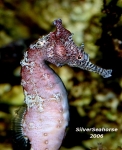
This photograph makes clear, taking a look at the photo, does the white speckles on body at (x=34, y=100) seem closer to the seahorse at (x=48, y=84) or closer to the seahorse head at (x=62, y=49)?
the seahorse at (x=48, y=84)

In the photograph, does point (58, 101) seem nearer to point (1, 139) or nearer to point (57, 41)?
point (57, 41)

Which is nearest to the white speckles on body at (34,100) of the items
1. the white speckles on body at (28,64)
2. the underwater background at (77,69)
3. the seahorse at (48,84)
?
the seahorse at (48,84)

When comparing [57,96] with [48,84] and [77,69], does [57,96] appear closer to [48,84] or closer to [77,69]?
[48,84]

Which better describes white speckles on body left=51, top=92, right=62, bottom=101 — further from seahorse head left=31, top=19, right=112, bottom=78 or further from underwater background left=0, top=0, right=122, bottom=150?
underwater background left=0, top=0, right=122, bottom=150

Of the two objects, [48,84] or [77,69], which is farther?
[77,69]

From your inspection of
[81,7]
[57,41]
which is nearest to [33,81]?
[57,41]

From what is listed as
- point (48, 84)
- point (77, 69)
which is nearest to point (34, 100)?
point (48, 84)
